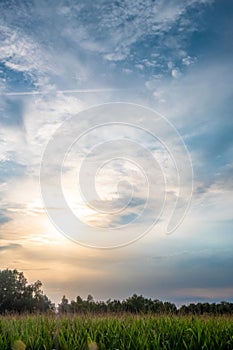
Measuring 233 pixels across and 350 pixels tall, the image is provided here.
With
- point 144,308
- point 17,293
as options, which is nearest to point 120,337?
point 144,308

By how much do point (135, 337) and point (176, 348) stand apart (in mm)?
898

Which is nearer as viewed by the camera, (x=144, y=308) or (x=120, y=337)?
(x=120, y=337)

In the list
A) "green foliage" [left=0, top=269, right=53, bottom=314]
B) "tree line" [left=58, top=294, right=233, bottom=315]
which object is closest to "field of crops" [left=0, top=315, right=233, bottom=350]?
"tree line" [left=58, top=294, right=233, bottom=315]

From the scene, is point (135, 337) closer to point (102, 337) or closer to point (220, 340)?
point (102, 337)

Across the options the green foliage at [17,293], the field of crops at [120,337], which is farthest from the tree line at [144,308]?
the green foliage at [17,293]

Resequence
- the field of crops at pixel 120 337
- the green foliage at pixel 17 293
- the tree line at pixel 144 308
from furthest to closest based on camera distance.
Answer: the green foliage at pixel 17 293
the tree line at pixel 144 308
the field of crops at pixel 120 337

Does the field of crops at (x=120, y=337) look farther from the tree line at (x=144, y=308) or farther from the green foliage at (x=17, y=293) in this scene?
the green foliage at (x=17, y=293)

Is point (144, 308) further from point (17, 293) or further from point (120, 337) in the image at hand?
point (17, 293)

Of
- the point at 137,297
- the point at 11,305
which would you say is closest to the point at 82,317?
the point at 137,297

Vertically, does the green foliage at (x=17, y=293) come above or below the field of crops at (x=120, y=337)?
above

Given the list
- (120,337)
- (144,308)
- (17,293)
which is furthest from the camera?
(17,293)

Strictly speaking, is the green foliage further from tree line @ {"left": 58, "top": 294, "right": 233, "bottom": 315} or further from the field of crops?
the field of crops

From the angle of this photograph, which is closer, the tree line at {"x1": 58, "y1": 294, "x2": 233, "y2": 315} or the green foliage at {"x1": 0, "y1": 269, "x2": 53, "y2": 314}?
the tree line at {"x1": 58, "y1": 294, "x2": 233, "y2": 315}

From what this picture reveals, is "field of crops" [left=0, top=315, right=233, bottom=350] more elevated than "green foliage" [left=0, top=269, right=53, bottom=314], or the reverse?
"green foliage" [left=0, top=269, right=53, bottom=314]
